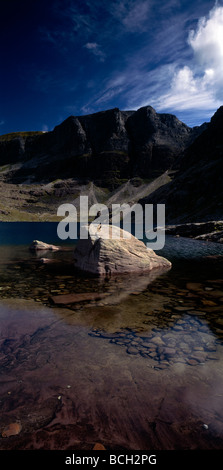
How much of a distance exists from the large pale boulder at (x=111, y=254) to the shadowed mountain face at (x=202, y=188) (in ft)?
237

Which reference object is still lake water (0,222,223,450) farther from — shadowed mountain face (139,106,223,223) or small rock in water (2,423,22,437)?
shadowed mountain face (139,106,223,223)

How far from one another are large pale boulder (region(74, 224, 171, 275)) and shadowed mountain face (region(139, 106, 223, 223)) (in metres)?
72.4

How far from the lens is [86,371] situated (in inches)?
217

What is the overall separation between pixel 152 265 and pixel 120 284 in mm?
5295

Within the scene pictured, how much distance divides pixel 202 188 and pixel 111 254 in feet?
366

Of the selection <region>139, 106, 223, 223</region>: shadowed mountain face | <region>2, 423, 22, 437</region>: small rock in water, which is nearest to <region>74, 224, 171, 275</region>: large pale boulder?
<region>2, 423, 22, 437</region>: small rock in water

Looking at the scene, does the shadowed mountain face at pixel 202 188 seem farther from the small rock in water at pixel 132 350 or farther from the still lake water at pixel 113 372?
the small rock in water at pixel 132 350

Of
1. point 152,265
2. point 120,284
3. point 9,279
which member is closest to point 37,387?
point 120,284

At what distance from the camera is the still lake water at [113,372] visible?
3857mm

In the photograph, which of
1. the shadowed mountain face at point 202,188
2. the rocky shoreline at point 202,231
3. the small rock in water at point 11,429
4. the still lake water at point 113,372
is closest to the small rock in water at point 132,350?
the still lake water at point 113,372

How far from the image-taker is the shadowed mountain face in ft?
327

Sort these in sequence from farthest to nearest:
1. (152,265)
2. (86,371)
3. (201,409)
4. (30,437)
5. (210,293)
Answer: (152,265) < (210,293) < (86,371) < (201,409) < (30,437)

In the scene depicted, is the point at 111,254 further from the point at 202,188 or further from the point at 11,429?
the point at 202,188
